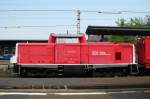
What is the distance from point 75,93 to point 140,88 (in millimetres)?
3633

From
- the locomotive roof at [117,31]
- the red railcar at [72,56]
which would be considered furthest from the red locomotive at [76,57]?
the locomotive roof at [117,31]

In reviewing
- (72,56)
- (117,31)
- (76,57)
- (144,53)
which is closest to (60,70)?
(72,56)

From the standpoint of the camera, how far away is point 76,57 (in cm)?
3136

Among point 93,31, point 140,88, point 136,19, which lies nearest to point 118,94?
point 140,88

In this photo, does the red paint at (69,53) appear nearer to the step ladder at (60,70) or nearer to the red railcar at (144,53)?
the step ladder at (60,70)

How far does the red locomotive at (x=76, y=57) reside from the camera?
100.0 feet

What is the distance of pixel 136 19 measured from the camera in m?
84.1

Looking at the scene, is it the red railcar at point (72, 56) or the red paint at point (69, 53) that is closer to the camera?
the red railcar at point (72, 56)

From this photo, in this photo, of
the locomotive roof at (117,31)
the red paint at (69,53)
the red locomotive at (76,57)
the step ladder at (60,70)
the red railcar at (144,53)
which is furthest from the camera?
the locomotive roof at (117,31)

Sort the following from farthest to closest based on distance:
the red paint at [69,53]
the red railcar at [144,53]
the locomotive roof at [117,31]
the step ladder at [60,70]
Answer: the locomotive roof at [117,31], the red railcar at [144,53], the red paint at [69,53], the step ladder at [60,70]

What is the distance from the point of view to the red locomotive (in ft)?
100.0

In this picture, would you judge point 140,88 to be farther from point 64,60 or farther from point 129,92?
point 64,60

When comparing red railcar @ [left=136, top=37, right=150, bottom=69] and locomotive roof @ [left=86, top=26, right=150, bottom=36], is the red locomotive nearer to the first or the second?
red railcar @ [left=136, top=37, right=150, bottom=69]

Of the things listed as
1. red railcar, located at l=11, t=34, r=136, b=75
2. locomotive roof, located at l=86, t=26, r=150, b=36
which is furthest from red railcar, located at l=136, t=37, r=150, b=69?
locomotive roof, located at l=86, t=26, r=150, b=36
